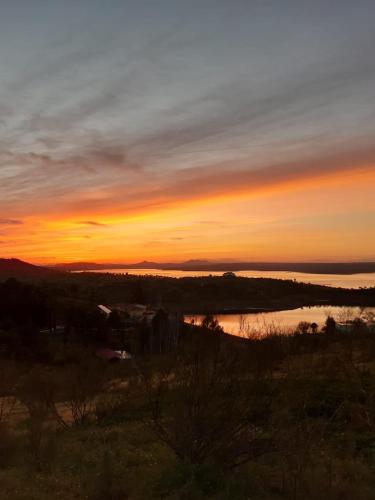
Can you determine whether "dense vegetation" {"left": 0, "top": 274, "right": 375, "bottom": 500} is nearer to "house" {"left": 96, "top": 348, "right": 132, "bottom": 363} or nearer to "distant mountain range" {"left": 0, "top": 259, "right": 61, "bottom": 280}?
"house" {"left": 96, "top": 348, "right": 132, "bottom": 363}

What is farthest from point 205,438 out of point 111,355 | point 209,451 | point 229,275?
point 229,275

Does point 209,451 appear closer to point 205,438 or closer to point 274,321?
point 205,438

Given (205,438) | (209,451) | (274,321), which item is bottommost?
(274,321)

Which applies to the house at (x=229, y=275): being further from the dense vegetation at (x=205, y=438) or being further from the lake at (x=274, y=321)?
the dense vegetation at (x=205, y=438)

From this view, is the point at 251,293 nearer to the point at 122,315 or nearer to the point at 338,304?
the point at 338,304

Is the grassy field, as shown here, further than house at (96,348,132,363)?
No

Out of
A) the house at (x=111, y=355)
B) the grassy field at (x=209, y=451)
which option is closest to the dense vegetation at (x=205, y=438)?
the grassy field at (x=209, y=451)

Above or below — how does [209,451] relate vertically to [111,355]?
above

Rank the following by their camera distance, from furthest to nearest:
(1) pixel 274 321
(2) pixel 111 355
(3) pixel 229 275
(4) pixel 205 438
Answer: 1. (3) pixel 229 275
2. (1) pixel 274 321
3. (2) pixel 111 355
4. (4) pixel 205 438

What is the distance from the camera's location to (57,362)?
36.1 meters

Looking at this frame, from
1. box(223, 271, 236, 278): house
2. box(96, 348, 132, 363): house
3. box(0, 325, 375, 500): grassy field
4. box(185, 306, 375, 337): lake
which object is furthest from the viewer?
box(223, 271, 236, 278): house

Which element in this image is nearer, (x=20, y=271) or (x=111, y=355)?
(x=111, y=355)

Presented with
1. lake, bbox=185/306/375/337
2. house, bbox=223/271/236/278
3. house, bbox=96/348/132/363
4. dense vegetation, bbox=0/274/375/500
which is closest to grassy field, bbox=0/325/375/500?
dense vegetation, bbox=0/274/375/500

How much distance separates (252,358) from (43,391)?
5.28 meters
